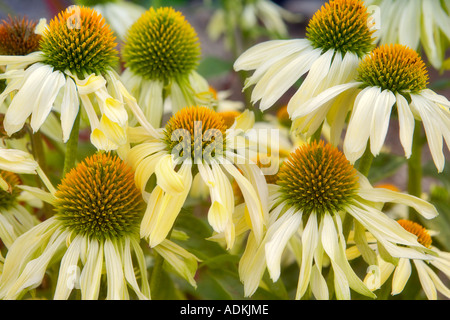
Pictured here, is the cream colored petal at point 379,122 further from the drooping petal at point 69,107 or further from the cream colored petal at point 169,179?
→ the drooping petal at point 69,107

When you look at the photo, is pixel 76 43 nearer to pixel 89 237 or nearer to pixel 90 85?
pixel 90 85

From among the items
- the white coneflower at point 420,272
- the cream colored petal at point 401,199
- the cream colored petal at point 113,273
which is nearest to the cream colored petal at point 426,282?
the white coneflower at point 420,272

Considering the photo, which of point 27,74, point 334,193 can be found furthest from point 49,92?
point 334,193

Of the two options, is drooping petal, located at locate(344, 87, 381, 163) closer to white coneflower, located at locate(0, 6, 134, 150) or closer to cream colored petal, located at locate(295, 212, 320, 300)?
cream colored petal, located at locate(295, 212, 320, 300)

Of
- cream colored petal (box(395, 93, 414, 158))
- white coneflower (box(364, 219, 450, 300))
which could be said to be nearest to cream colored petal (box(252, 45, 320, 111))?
cream colored petal (box(395, 93, 414, 158))

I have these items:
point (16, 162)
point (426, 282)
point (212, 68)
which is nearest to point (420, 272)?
point (426, 282)

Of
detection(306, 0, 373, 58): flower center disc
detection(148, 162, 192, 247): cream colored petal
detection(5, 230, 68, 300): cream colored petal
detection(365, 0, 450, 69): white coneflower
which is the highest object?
detection(365, 0, 450, 69): white coneflower
